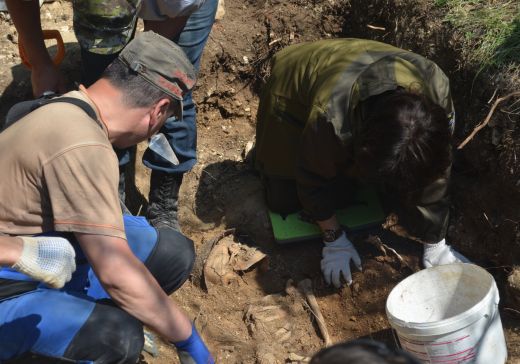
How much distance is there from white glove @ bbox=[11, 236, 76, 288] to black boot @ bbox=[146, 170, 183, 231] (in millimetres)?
1416

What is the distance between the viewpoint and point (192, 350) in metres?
2.33

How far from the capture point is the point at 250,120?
14.4 feet

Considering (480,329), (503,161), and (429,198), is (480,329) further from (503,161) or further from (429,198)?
(503,161)

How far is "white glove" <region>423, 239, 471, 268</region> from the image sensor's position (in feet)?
10.1

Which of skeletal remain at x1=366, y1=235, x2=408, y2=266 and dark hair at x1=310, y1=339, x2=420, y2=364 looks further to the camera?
skeletal remain at x1=366, y1=235, x2=408, y2=266

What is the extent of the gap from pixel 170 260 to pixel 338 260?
890 mm

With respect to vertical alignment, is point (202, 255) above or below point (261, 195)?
below

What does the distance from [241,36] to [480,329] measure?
2617 mm

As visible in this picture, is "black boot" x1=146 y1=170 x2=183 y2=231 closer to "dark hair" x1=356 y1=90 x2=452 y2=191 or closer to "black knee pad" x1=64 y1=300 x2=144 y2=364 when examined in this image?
"black knee pad" x1=64 y1=300 x2=144 y2=364

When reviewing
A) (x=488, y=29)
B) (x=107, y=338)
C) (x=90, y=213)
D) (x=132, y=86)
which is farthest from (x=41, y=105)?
(x=488, y=29)

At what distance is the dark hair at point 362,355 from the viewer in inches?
49.5

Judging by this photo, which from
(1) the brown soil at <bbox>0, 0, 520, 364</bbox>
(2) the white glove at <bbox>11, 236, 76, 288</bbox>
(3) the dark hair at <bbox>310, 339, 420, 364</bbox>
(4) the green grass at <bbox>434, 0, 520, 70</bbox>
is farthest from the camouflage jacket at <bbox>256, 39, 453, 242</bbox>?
(3) the dark hair at <bbox>310, 339, 420, 364</bbox>

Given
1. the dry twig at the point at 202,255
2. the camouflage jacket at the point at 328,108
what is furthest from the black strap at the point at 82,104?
the dry twig at the point at 202,255

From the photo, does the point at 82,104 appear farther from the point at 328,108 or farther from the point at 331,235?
the point at 331,235
